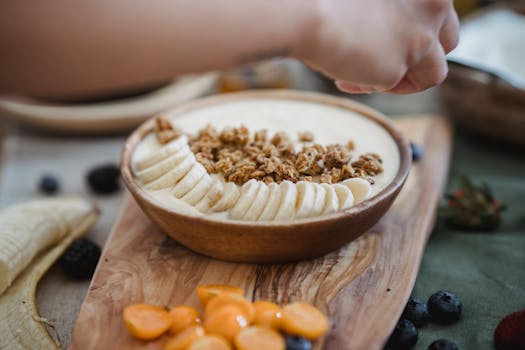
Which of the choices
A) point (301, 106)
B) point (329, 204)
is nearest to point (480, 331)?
point (329, 204)

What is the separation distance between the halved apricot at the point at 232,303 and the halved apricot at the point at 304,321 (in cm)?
7

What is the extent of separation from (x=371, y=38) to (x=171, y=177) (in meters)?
0.61

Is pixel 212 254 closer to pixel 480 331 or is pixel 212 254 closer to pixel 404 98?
pixel 480 331

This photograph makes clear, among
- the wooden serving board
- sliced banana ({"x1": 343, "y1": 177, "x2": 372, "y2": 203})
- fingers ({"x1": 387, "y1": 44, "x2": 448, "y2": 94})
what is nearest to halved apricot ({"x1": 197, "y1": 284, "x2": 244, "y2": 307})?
the wooden serving board

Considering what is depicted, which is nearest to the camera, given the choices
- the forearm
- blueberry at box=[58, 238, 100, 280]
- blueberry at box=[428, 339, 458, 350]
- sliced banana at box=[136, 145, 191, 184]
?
the forearm

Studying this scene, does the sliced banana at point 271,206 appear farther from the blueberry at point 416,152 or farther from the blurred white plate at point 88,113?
the blurred white plate at point 88,113

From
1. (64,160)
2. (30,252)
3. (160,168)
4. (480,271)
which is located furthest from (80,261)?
(480,271)

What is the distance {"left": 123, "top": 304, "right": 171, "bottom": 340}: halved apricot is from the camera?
1055 mm

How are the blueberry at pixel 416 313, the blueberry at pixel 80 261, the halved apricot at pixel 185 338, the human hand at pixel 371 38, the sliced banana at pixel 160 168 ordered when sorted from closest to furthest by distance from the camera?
the human hand at pixel 371 38 < the halved apricot at pixel 185 338 < the blueberry at pixel 416 313 < the sliced banana at pixel 160 168 < the blueberry at pixel 80 261

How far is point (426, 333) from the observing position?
121cm

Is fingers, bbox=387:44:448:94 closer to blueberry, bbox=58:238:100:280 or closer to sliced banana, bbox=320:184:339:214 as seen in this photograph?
sliced banana, bbox=320:184:339:214

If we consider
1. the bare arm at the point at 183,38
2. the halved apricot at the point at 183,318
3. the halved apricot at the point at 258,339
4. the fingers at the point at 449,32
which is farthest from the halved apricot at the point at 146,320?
the fingers at the point at 449,32

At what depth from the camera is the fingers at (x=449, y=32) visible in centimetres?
111

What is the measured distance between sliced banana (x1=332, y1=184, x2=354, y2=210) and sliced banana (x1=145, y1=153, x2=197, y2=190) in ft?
1.20
